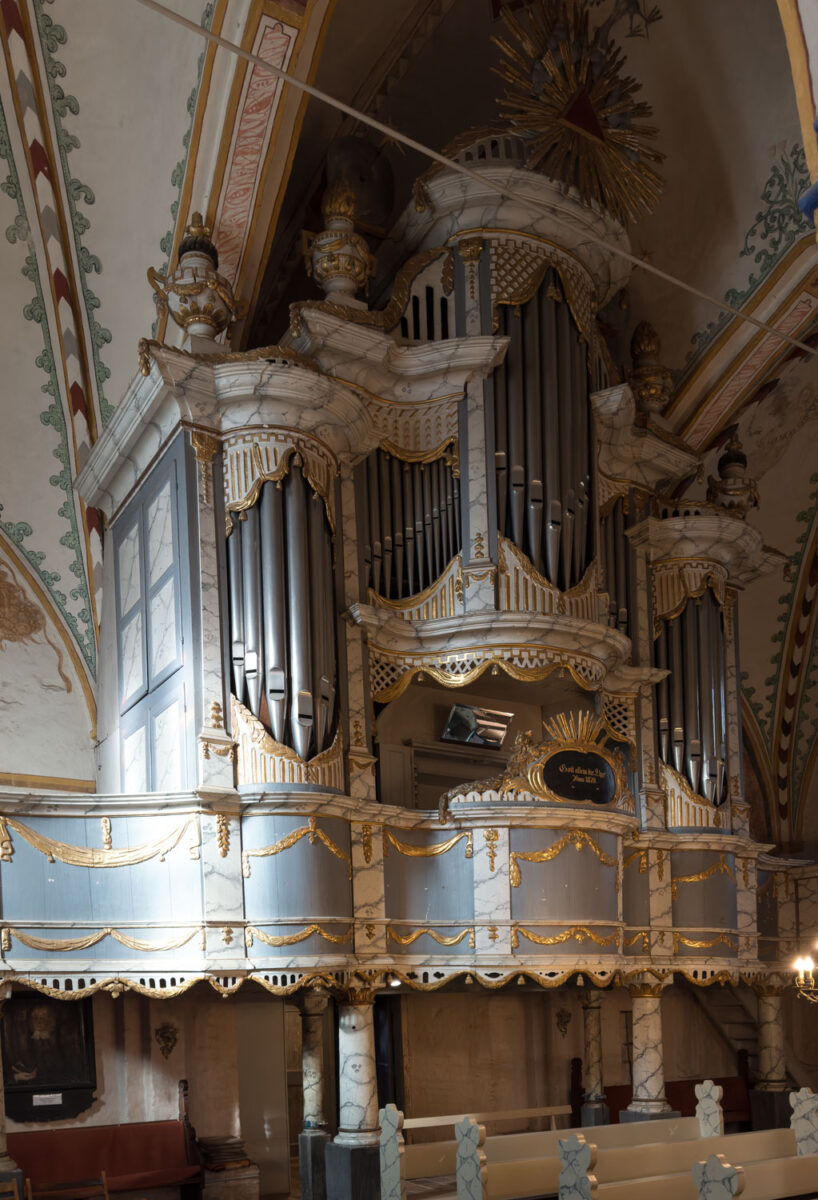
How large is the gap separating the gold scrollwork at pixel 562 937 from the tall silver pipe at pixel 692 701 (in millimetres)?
2665

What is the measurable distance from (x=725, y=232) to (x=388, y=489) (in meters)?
5.33

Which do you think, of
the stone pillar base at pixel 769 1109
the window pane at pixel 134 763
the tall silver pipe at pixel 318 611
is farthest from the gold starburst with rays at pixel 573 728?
the stone pillar base at pixel 769 1109

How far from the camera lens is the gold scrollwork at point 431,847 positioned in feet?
37.6

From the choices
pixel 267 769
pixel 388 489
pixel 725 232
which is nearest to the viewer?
pixel 267 769

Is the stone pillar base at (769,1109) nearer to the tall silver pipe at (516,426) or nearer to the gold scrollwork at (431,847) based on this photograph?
the gold scrollwork at (431,847)

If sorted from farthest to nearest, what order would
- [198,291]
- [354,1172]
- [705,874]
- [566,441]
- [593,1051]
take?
[593,1051], [705,874], [566,441], [198,291], [354,1172]

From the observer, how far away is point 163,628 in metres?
11.5

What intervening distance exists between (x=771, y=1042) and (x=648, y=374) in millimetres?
7722

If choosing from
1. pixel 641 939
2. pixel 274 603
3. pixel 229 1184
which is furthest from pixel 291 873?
pixel 641 939

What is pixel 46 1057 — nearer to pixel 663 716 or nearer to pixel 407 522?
pixel 407 522

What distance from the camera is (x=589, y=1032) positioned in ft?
49.7

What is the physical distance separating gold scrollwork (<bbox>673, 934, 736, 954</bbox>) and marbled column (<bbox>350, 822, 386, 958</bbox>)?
152 inches

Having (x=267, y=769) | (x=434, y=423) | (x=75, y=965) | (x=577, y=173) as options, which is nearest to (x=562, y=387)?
(x=434, y=423)

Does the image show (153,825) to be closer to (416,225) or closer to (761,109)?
(416,225)
